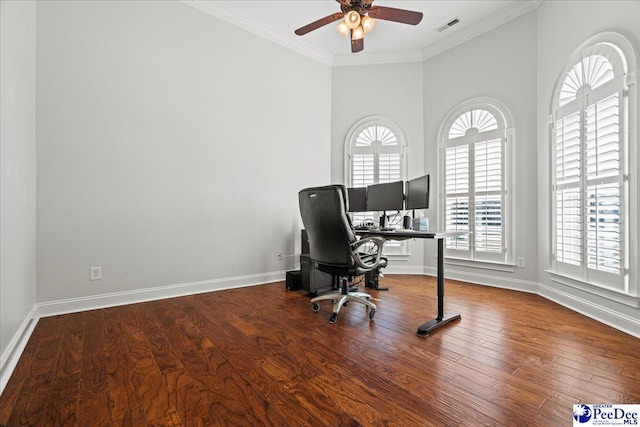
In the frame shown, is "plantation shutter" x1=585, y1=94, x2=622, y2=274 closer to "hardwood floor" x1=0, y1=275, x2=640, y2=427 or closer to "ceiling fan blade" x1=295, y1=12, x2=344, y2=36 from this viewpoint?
"hardwood floor" x1=0, y1=275, x2=640, y2=427

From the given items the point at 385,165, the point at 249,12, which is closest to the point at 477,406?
the point at 385,165

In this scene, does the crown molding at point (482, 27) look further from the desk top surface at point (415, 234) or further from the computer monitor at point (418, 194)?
the desk top surface at point (415, 234)

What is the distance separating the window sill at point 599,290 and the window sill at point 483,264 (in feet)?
1.60

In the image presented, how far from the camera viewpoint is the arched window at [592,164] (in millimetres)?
2463

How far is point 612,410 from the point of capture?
4.53 feet

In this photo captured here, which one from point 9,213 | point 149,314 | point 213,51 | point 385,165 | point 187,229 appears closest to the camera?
point 9,213

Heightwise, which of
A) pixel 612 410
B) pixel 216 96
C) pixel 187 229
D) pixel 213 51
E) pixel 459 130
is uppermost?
pixel 213 51

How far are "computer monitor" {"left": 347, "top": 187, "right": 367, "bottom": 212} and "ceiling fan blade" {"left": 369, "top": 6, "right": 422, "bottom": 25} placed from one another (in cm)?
185

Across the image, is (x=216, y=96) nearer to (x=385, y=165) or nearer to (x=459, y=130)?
(x=385, y=165)

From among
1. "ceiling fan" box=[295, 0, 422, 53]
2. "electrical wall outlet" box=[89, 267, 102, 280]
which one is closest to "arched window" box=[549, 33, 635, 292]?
"ceiling fan" box=[295, 0, 422, 53]

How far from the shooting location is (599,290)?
263cm

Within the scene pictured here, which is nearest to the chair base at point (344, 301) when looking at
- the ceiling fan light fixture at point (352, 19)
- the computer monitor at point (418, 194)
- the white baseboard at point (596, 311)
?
the computer monitor at point (418, 194)

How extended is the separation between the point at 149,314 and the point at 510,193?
168 inches

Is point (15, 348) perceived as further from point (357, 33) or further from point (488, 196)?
point (488, 196)
